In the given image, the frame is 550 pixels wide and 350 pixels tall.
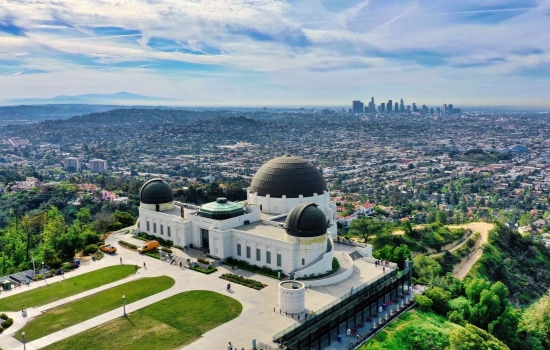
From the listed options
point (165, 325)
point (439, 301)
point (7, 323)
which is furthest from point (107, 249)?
point (439, 301)

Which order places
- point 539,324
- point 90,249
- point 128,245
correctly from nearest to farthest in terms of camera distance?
point 539,324 → point 90,249 → point 128,245

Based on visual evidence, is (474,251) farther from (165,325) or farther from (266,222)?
(165,325)

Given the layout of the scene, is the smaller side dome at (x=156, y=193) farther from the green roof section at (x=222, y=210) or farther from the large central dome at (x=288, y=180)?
the large central dome at (x=288, y=180)

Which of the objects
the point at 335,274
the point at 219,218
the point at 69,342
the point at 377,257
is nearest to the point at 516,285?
the point at 377,257

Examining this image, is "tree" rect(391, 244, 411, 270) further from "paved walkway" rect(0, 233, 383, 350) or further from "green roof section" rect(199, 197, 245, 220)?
"green roof section" rect(199, 197, 245, 220)

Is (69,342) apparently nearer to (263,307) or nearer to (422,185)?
(263,307)
